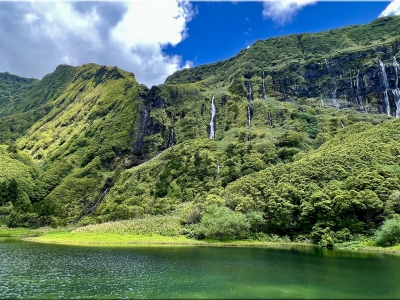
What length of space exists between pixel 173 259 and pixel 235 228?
4233 cm

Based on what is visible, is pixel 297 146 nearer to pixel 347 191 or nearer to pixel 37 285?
pixel 347 191

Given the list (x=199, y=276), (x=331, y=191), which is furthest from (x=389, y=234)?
(x=199, y=276)

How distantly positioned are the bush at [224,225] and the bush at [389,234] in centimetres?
3839

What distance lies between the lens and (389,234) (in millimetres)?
83562

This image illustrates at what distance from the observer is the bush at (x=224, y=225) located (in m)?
106

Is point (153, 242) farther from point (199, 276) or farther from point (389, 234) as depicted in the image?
point (389, 234)

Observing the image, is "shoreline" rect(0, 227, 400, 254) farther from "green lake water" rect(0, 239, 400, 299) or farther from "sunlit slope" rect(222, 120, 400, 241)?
"green lake water" rect(0, 239, 400, 299)

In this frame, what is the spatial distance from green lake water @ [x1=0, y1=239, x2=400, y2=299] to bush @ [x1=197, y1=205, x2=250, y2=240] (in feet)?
106

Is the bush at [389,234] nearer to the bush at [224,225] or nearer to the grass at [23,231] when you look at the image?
the bush at [224,225]

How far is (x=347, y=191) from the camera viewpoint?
103750 mm

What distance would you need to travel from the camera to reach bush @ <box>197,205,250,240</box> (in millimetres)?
106000

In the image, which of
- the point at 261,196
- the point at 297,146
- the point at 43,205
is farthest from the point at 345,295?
the point at 43,205

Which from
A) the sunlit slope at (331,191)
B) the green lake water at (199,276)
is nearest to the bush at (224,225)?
the sunlit slope at (331,191)

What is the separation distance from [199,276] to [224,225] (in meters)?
54.7
